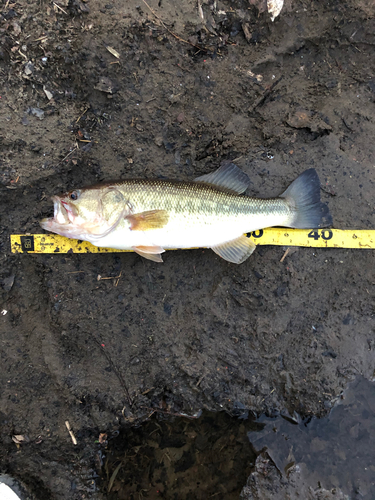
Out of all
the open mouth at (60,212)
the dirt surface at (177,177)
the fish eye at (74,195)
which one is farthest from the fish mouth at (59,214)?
the dirt surface at (177,177)

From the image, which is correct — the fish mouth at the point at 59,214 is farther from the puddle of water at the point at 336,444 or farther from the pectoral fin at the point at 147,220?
the puddle of water at the point at 336,444

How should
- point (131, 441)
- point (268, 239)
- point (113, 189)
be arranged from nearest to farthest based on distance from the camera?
point (113, 189), point (131, 441), point (268, 239)

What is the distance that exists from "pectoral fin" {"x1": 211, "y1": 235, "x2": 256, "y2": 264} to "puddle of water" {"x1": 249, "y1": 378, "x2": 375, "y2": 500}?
6.36 ft

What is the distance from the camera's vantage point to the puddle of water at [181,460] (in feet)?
11.7

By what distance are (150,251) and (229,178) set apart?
4.40ft

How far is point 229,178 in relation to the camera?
12.7 ft

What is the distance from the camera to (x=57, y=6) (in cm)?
363

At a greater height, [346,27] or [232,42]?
[346,27]

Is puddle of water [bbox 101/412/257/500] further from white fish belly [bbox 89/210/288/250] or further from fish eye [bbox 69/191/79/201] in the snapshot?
fish eye [bbox 69/191/79/201]

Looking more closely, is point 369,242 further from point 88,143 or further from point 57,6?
point 57,6

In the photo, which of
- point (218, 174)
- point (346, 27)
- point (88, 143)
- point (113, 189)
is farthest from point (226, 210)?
point (346, 27)

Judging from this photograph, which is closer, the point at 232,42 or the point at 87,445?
the point at 87,445

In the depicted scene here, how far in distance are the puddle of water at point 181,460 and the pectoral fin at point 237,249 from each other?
1879mm

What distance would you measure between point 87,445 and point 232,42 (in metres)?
5.22
